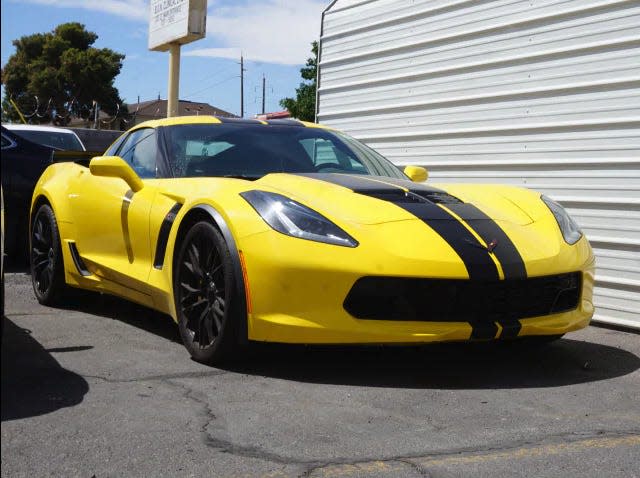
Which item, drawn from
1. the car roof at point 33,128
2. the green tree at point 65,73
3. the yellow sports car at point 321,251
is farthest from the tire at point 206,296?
the green tree at point 65,73

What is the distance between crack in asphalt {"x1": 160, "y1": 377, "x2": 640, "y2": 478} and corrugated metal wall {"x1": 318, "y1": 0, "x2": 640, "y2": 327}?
296cm

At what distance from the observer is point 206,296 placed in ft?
14.1

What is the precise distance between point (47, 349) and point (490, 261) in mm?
2172

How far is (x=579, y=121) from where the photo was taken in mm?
6508

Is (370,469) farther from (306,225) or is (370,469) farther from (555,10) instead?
(555,10)

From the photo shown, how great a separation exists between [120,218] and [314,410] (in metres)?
2.18

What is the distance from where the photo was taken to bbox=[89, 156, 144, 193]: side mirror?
4.99 m

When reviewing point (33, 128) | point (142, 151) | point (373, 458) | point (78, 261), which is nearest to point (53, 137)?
point (33, 128)

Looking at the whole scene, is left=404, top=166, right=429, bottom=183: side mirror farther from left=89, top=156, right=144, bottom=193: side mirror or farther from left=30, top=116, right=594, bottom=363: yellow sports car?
left=89, top=156, right=144, bottom=193: side mirror

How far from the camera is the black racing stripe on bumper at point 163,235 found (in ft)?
15.3

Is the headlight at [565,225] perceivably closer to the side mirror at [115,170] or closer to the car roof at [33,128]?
the side mirror at [115,170]

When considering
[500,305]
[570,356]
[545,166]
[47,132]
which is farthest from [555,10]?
[47,132]

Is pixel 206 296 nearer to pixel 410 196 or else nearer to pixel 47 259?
pixel 410 196

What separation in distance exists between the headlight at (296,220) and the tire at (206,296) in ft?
0.78
